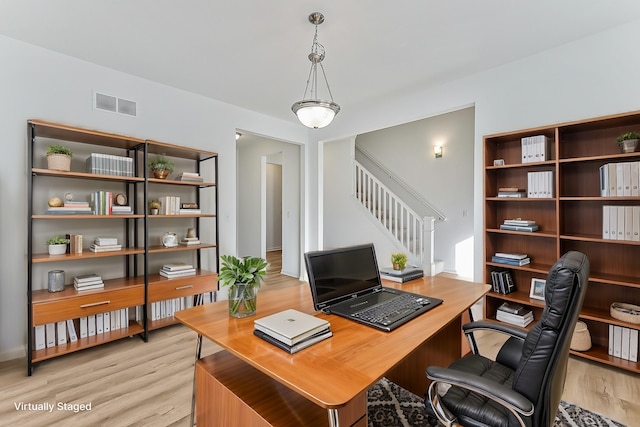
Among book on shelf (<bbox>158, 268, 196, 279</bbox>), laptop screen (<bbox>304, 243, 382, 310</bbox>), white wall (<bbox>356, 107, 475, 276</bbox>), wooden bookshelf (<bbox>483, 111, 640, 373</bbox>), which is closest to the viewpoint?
laptop screen (<bbox>304, 243, 382, 310</bbox>)

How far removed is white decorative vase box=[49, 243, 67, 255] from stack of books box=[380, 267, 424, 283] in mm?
2643

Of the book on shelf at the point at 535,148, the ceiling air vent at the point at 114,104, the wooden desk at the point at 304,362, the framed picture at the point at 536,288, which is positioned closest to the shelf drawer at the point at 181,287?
the wooden desk at the point at 304,362

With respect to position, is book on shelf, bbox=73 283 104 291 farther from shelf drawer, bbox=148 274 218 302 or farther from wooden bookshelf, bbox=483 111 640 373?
wooden bookshelf, bbox=483 111 640 373

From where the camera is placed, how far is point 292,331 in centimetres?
120

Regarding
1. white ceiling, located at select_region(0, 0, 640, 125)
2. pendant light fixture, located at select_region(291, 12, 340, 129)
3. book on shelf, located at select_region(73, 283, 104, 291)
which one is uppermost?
white ceiling, located at select_region(0, 0, 640, 125)

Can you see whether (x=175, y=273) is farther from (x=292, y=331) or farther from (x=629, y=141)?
(x=629, y=141)

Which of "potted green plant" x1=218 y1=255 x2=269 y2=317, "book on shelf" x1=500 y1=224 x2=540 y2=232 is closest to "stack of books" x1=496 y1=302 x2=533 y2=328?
"book on shelf" x1=500 y1=224 x2=540 y2=232

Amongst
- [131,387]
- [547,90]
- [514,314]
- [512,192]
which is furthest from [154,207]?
[547,90]

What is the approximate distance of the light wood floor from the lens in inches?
72.5

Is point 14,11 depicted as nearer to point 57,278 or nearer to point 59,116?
point 59,116

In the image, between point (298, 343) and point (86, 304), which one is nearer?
point (298, 343)

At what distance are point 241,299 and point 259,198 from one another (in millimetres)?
4936

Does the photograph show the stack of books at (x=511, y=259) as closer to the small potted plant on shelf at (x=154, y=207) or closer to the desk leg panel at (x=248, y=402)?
the desk leg panel at (x=248, y=402)

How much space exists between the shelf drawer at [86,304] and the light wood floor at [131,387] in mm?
397
